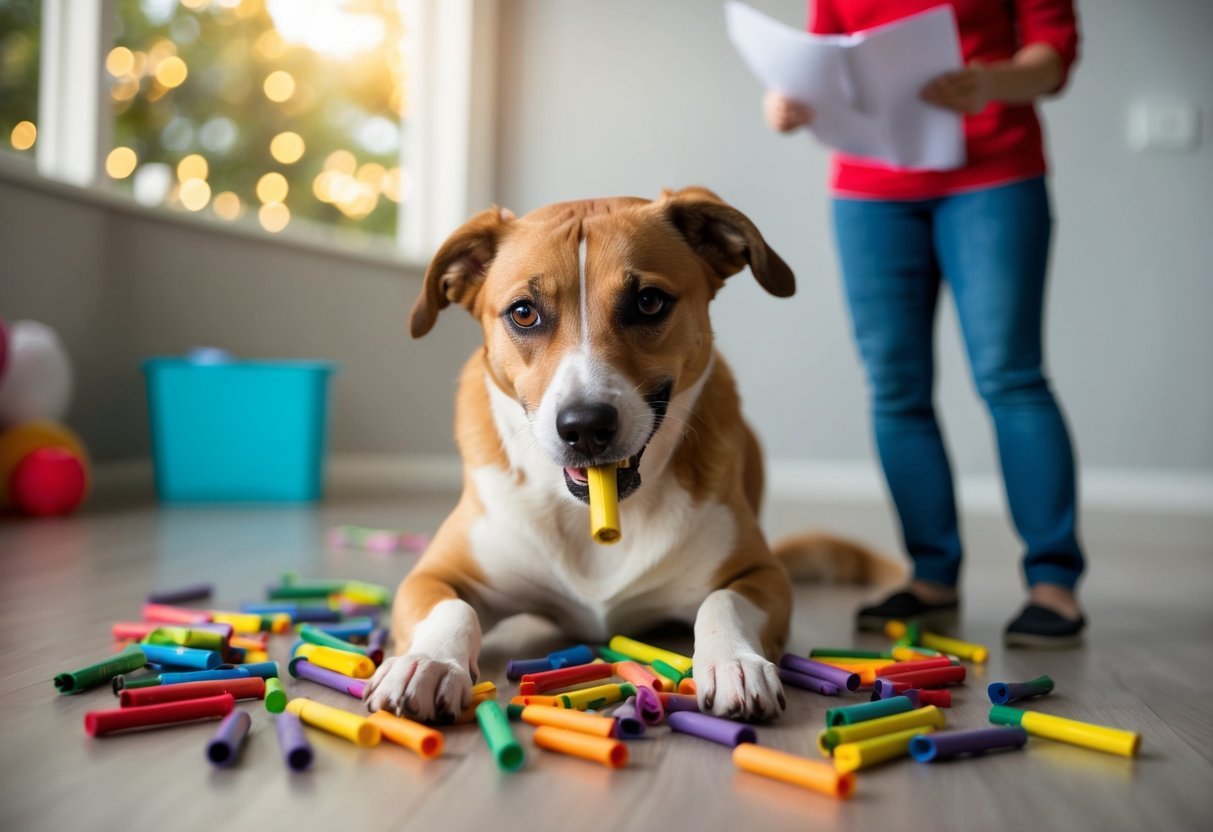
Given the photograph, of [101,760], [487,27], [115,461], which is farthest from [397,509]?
[101,760]

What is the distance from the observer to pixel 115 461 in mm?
4848

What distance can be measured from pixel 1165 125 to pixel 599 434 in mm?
5149

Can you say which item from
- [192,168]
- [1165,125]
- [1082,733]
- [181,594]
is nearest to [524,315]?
[1082,733]

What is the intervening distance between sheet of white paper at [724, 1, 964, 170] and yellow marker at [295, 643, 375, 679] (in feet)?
4.98

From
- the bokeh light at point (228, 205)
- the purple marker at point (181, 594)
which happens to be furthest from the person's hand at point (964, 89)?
the bokeh light at point (228, 205)

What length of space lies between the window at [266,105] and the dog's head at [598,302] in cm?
302

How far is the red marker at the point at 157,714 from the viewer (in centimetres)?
144

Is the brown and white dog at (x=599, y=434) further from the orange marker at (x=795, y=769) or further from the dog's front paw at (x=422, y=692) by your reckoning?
the orange marker at (x=795, y=769)

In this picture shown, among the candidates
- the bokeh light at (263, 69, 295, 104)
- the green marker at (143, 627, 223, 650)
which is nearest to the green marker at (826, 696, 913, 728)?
the green marker at (143, 627, 223, 650)

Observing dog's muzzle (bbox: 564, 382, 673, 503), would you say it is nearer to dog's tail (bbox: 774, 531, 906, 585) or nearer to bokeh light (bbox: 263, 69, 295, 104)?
dog's tail (bbox: 774, 531, 906, 585)

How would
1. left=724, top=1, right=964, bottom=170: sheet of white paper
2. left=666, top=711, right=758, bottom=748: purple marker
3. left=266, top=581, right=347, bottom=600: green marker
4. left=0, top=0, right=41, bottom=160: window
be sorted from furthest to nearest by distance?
1. left=0, top=0, right=41, bottom=160: window
2. left=266, top=581, right=347, bottom=600: green marker
3. left=724, top=1, right=964, bottom=170: sheet of white paper
4. left=666, top=711, right=758, bottom=748: purple marker

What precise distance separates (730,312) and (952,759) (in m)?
4.53

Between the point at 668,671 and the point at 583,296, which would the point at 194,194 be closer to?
the point at 583,296

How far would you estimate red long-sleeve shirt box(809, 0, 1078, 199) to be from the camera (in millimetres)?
2416
